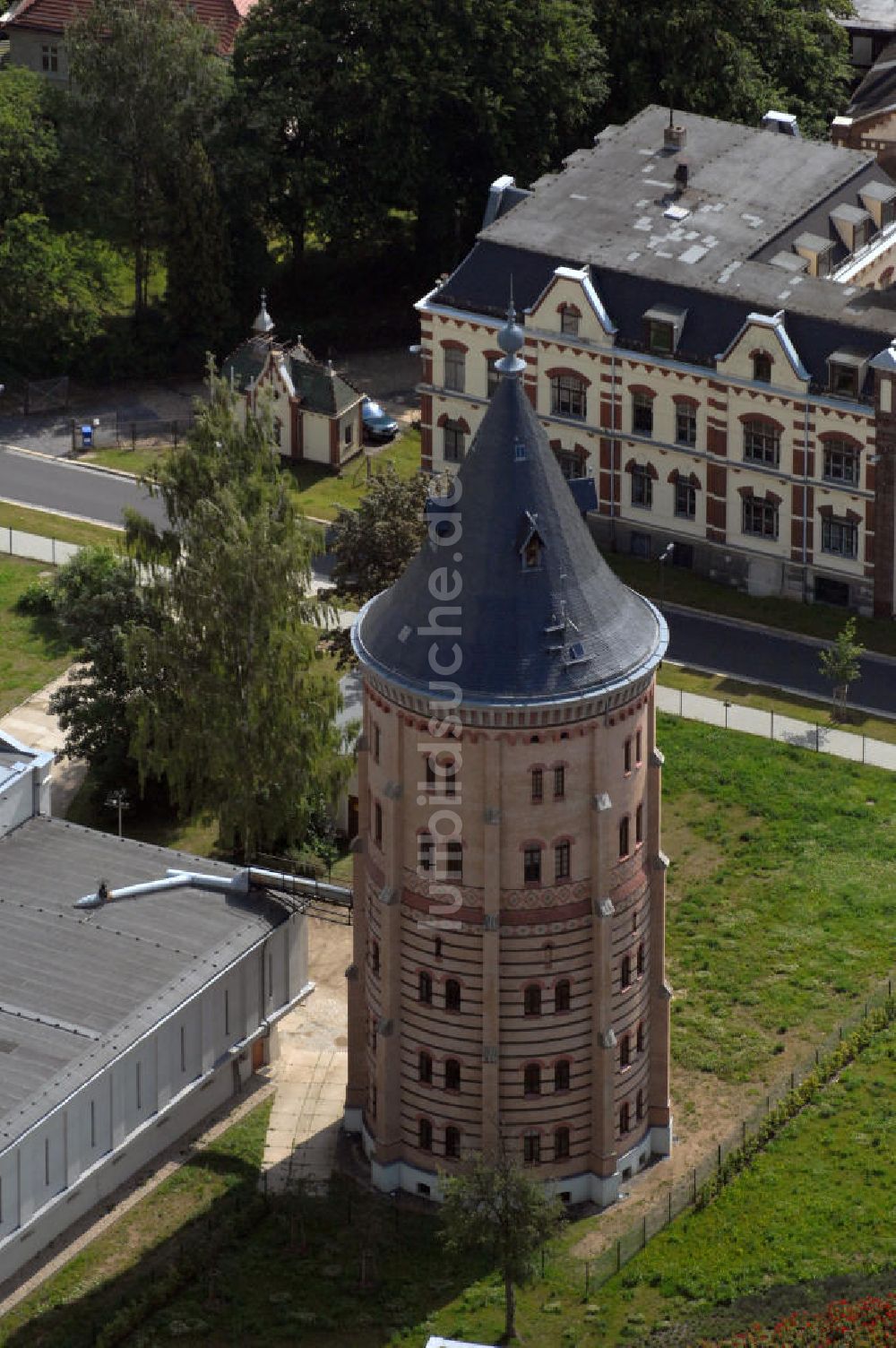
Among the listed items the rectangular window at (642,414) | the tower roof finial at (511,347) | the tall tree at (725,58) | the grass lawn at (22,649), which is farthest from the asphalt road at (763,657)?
the tower roof finial at (511,347)

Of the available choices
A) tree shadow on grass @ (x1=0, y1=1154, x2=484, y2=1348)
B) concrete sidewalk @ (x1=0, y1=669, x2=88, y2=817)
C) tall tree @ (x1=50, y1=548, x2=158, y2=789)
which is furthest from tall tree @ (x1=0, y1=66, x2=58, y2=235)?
tree shadow on grass @ (x1=0, y1=1154, x2=484, y2=1348)

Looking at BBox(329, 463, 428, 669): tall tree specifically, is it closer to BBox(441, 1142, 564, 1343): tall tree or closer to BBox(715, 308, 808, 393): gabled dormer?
BBox(715, 308, 808, 393): gabled dormer

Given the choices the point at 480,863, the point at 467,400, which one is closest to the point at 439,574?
the point at 480,863

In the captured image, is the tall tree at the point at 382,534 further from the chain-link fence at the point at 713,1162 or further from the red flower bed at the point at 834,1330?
the red flower bed at the point at 834,1330

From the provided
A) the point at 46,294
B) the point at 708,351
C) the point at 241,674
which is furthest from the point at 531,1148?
the point at 46,294

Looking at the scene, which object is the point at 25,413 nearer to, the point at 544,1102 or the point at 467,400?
the point at 467,400

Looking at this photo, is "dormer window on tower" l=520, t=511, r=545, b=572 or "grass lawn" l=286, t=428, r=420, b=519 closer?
"dormer window on tower" l=520, t=511, r=545, b=572

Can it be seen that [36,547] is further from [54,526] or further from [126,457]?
[126,457]
